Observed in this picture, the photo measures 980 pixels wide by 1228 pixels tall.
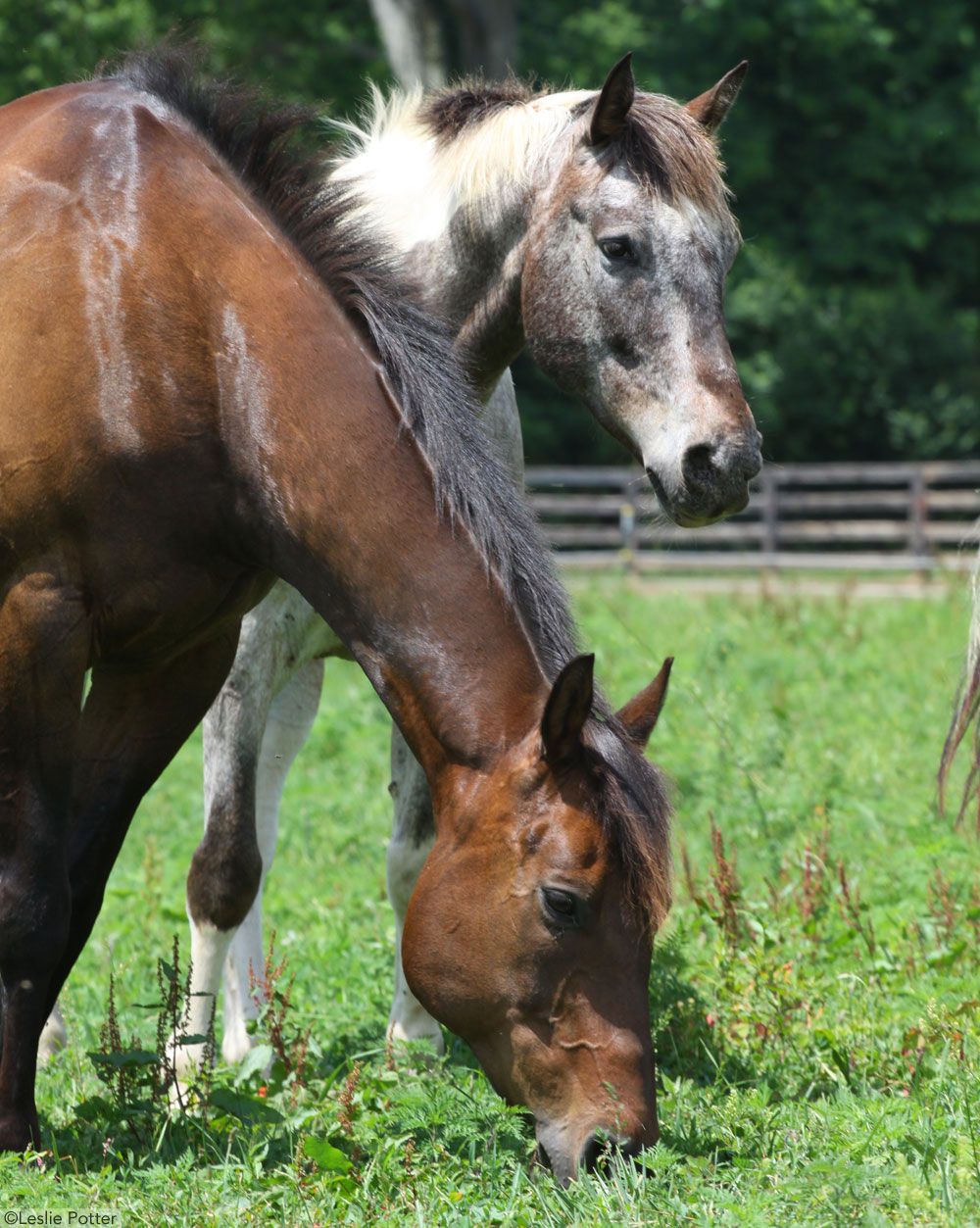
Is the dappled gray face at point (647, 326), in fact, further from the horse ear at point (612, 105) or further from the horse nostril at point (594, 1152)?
the horse nostril at point (594, 1152)

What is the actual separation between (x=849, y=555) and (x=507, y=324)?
15.8 m

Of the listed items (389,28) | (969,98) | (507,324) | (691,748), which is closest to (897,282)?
(969,98)

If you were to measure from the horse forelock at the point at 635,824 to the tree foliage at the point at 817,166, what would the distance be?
60.8ft

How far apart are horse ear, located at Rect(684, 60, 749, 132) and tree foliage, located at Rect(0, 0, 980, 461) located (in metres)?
17.0

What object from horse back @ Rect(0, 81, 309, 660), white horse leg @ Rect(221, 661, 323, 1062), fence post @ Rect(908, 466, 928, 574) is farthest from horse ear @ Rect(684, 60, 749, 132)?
fence post @ Rect(908, 466, 928, 574)

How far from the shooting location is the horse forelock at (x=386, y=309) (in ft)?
9.78

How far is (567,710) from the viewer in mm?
2742

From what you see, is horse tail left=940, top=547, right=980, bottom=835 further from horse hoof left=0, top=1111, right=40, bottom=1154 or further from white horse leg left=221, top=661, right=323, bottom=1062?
horse hoof left=0, top=1111, right=40, bottom=1154

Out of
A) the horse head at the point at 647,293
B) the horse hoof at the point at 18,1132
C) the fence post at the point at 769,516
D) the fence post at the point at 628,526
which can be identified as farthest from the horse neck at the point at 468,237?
the fence post at the point at 769,516

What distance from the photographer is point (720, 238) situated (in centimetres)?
371

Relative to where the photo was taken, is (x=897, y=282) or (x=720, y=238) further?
(x=897, y=282)

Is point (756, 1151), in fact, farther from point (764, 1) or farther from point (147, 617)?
point (764, 1)

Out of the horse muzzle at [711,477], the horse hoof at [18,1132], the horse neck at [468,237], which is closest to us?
the horse hoof at [18,1132]

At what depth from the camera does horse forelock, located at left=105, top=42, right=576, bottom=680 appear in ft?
9.78
